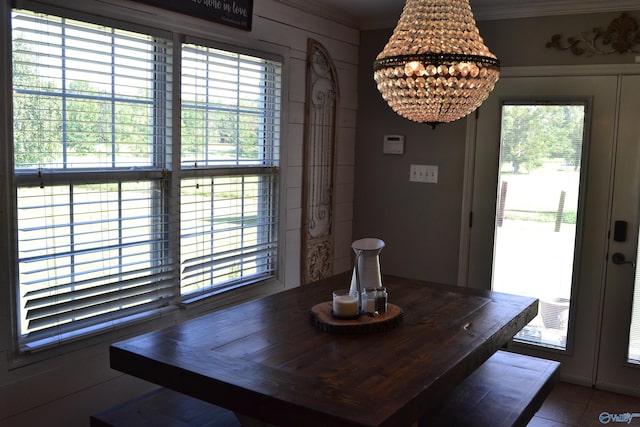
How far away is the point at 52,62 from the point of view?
8.44 ft

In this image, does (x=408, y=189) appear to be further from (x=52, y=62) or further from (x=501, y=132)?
(x=52, y=62)

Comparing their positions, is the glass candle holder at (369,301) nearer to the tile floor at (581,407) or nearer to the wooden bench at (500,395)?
the wooden bench at (500,395)

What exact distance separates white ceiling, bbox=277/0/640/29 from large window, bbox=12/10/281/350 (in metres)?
0.69

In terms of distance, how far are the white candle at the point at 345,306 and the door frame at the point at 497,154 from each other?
2062 mm

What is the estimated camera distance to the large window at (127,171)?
2.55 metres

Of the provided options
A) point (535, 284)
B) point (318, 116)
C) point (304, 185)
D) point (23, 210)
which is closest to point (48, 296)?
point (23, 210)

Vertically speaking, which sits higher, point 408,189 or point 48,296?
point 408,189

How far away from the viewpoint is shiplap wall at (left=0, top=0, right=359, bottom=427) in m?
2.53

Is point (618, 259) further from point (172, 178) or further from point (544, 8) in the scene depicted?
point (172, 178)

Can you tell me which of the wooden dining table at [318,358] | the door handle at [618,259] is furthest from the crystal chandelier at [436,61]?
the door handle at [618,259]

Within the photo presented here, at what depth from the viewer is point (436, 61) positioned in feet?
7.67

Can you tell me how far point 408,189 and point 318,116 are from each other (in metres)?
0.89

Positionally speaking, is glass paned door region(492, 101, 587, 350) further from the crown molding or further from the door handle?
the crown molding

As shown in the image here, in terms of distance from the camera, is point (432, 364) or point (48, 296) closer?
point (432, 364)
